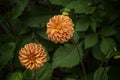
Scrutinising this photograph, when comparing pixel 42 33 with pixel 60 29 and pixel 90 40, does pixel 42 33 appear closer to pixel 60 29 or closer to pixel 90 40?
pixel 90 40

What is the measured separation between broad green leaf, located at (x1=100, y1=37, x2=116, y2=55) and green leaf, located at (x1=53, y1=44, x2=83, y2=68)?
4.4 inches

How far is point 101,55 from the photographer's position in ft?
5.10

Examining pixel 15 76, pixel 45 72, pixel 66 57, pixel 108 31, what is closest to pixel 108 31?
→ pixel 108 31

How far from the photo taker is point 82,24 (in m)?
1.48

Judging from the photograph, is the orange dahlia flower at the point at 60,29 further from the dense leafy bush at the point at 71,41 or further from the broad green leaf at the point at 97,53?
the broad green leaf at the point at 97,53

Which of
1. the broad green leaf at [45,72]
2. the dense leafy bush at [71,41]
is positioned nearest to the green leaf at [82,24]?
the dense leafy bush at [71,41]

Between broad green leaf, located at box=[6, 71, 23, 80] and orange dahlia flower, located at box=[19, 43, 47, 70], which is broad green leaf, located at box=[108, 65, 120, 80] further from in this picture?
orange dahlia flower, located at box=[19, 43, 47, 70]

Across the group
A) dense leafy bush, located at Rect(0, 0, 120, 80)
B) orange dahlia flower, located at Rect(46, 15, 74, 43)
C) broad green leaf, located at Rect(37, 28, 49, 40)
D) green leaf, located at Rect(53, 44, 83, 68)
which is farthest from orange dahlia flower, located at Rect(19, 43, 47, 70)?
broad green leaf, located at Rect(37, 28, 49, 40)

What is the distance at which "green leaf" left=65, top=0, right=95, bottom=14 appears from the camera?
144cm

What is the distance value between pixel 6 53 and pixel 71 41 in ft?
0.98

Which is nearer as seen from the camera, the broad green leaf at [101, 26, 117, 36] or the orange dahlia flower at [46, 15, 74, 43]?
the orange dahlia flower at [46, 15, 74, 43]

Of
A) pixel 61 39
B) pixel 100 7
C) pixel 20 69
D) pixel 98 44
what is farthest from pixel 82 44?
pixel 61 39

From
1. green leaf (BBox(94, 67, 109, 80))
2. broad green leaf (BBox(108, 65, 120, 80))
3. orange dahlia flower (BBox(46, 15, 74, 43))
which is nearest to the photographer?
orange dahlia flower (BBox(46, 15, 74, 43))

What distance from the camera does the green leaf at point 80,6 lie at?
4.73 ft
